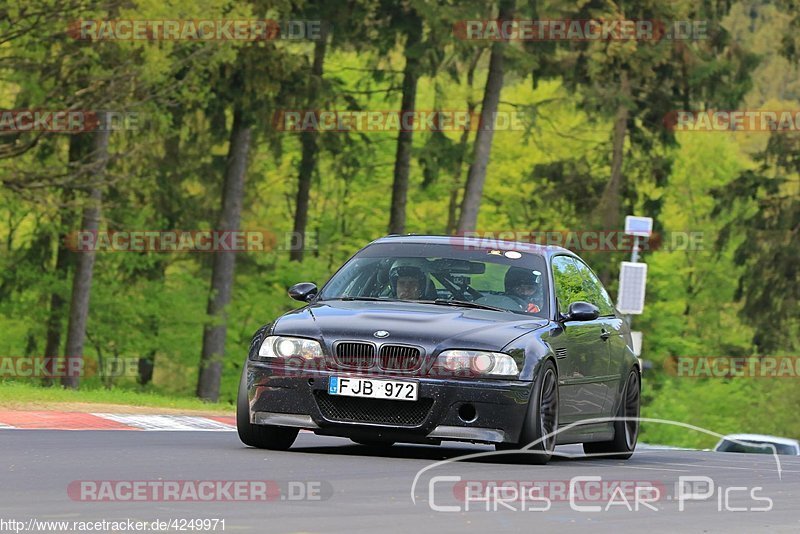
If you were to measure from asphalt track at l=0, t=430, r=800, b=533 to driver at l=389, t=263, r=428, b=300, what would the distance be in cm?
119

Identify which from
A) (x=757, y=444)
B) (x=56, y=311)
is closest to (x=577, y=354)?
(x=757, y=444)

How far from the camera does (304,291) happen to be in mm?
13859

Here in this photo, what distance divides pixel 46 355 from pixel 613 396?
31.3 m

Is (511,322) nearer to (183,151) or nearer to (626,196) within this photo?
(183,151)

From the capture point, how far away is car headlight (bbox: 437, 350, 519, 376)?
477 inches

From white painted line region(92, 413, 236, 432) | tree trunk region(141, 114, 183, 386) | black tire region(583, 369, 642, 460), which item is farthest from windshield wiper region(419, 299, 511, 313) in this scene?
tree trunk region(141, 114, 183, 386)

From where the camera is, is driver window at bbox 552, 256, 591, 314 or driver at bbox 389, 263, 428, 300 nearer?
driver at bbox 389, 263, 428, 300

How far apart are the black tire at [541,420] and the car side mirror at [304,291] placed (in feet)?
6.65

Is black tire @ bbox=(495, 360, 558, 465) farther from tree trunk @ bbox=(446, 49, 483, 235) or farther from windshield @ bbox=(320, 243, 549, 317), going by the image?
tree trunk @ bbox=(446, 49, 483, 235)

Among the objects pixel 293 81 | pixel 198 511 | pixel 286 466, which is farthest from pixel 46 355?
pixel 198 511

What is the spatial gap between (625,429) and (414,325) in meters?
3.35

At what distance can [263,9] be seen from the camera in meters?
37.9

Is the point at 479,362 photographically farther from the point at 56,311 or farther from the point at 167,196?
the point at 167,196

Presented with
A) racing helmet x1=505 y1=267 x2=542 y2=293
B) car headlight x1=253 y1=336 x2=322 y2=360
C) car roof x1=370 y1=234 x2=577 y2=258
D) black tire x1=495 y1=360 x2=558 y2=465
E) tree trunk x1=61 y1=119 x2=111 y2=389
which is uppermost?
car roof x1=370 y1=234 x2=577 y2=258
